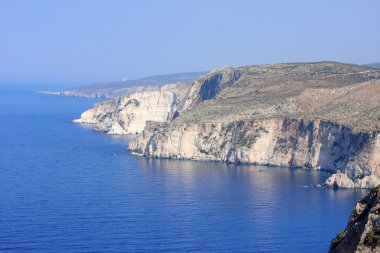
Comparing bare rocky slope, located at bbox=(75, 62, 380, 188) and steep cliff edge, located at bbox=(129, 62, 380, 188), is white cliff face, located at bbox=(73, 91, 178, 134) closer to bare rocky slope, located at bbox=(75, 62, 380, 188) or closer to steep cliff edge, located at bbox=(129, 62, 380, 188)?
bare rocky slope, located at bbox=(75, 62, 380, 188)

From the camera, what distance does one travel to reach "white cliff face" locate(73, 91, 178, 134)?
438 ft

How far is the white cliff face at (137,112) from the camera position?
438 ft

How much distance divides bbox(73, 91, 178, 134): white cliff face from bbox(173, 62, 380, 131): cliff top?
35.6 feet

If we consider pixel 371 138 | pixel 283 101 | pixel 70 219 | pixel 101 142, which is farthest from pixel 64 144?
pixel 70 219

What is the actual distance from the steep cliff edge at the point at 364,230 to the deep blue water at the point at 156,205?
23.9 m

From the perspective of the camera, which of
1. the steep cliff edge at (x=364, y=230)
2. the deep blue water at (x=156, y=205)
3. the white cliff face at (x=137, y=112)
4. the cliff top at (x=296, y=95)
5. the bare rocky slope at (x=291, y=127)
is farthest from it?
the white cliff face at (x=137, y=112)

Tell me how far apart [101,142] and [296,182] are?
4242cm

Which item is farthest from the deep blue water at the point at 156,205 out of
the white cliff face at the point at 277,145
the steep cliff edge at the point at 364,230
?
the steep cliff edge at the point at 364,230

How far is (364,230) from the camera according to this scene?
25141 millimetres

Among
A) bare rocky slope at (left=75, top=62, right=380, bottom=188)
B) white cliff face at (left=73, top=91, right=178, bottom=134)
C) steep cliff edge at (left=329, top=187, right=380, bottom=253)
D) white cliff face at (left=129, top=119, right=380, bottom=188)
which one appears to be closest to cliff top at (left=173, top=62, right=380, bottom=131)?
bare rocky slope at (left=75, top=62, right=380, bottom=188)

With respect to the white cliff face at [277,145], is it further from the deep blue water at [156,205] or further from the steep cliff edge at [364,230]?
the steep cliff edge at [364,230]

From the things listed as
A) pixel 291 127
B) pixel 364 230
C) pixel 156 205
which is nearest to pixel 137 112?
pixel 291 127

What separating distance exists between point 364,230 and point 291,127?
67448 mm

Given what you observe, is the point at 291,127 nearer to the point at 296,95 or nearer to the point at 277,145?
the point at 277,145
